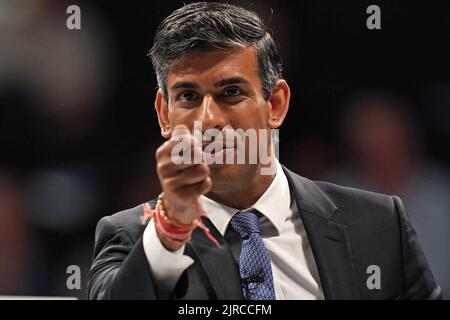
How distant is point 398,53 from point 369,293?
62 centimetres

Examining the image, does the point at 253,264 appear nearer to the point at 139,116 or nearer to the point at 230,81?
the point at 230,81

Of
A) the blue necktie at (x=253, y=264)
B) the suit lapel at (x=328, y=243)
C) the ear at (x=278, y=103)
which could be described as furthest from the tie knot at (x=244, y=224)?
the ear at (x=278, y=103)

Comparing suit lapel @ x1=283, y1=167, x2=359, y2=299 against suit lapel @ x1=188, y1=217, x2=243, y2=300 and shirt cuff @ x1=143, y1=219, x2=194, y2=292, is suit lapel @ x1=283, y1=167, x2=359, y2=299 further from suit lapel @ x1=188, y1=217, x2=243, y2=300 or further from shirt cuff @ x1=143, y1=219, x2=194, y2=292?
shirt cuff @ x1=143, y1=219, x2=194, y2=292

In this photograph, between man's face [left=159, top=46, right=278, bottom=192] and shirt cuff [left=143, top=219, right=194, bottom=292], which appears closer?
shirt cuff [left=143, top=219, right=194, bottom=292]

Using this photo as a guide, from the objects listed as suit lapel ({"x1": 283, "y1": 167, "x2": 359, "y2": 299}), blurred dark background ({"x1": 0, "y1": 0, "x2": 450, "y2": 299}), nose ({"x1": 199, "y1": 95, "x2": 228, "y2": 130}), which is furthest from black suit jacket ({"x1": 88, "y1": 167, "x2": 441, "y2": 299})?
nose ({"x1": 199, "y1": 95, "x2": 228, "y2": 130})

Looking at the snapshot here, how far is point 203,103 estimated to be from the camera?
58.7 inches

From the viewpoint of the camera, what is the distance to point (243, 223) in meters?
1.57

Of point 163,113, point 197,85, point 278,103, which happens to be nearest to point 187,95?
point 197,85

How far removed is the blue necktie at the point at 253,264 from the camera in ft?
4.89

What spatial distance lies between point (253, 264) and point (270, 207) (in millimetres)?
175

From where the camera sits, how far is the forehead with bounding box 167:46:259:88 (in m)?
1.50

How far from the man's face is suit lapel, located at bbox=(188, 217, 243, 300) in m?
0.13

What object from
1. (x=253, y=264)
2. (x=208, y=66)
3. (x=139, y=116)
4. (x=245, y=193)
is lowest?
(x=253, y=264)

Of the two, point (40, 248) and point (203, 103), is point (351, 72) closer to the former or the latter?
point (203, 103)
